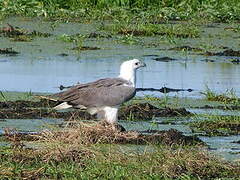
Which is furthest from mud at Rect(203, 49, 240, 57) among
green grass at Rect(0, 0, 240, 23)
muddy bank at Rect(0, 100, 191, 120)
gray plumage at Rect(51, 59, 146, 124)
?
gray plumage at Rect(51, 59, 146, 124)

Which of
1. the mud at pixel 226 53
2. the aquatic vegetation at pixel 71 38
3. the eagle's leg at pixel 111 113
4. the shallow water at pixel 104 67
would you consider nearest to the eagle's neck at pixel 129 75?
the eagle's leg at pixel 111 113

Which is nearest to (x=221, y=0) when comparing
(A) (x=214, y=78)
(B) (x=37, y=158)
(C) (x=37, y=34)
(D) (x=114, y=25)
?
(D) (x=114, y=25)

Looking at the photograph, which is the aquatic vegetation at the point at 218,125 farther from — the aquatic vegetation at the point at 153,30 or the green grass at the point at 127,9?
the green grass at the point at 127,9

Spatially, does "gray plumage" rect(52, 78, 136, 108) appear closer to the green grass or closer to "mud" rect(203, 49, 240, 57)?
"mud" rect(203, 49, 240, 57)

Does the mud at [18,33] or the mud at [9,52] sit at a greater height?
the mud at [18,33]

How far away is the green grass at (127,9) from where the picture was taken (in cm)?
2078

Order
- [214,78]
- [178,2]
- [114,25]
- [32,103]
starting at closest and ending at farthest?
[32,103] < [214,78] < [114,25] < [178,2]

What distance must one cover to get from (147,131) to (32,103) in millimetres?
2010

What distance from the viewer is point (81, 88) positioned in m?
10.6

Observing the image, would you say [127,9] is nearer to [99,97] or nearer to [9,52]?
[9,52]

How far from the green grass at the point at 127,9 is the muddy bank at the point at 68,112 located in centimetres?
896

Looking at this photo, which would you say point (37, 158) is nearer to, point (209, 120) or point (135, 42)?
point (209, 120)

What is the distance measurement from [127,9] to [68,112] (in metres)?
10.1

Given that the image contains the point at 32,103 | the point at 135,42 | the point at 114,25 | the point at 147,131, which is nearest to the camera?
the point at 147,131
